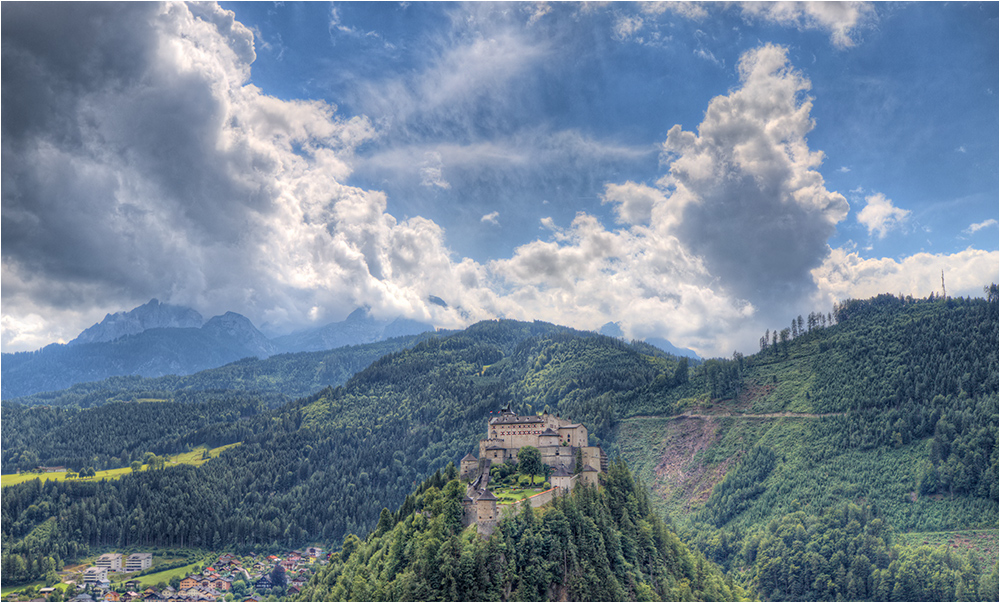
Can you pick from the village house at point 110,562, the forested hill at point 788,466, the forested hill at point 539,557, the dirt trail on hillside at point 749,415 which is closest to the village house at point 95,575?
the village house at point 110,562

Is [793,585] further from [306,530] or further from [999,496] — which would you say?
[306,530]

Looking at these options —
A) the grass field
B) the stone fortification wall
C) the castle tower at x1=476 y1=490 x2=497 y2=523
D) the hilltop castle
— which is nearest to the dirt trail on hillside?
the grass field

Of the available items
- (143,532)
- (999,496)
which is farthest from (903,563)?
(143,532)

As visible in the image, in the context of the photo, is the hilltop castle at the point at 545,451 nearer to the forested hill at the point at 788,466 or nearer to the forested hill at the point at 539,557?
the forested hill at the point at 539,557

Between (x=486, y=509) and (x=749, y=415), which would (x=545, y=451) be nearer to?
(x=486, y=509)

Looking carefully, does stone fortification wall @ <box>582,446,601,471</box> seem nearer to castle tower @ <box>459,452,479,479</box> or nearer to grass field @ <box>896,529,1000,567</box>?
castle tower @ <box>459,452,479,479</box>

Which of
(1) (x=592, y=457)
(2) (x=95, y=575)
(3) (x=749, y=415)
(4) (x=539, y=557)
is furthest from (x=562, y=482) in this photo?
(2) (x=95, y=575)
